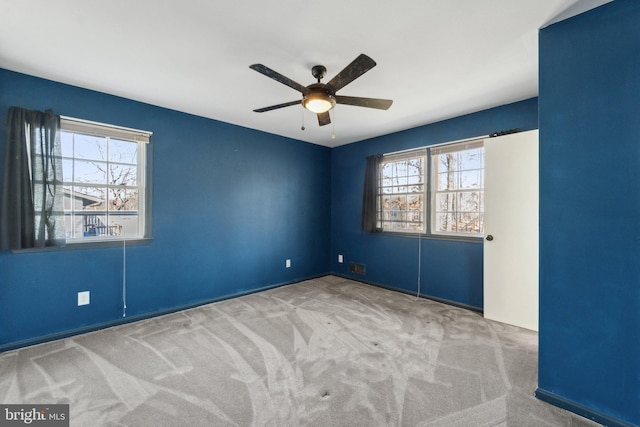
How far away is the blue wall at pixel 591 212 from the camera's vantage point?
154 centimetres

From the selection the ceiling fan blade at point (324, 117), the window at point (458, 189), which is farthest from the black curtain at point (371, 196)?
the ceiling fan blade at point (324, 117)

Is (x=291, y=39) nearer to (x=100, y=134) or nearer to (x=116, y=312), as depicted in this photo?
(x=100, y=134)

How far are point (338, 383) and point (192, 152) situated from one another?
3085 millimetres

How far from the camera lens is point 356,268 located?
4805 millimetres

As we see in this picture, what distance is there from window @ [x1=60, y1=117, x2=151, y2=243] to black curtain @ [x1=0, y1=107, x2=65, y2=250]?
0.58ft

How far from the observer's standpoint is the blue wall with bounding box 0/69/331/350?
2521mm

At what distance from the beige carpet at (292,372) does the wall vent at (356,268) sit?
4.99 ft

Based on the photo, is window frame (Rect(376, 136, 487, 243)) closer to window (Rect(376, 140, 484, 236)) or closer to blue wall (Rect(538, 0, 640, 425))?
window (Rect(376, 140, 484, 236))

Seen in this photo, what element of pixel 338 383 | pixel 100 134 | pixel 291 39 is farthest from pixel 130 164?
pixel 338 383

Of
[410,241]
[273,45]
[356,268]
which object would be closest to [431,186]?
[410,241]

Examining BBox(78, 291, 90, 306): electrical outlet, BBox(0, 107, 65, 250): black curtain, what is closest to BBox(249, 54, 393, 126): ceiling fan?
BBox(0, 107, 65, 250): black curtain

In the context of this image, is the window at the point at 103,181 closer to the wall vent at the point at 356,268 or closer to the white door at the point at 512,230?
the wall vent at the point at 356,268

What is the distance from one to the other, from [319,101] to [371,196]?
257 cm

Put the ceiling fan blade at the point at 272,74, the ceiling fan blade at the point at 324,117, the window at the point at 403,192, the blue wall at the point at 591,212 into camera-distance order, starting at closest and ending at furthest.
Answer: the blue wall at the point at 591,212, the ceiling fan blade at the point at 272,74, the ceiling fan blade at the point at 324,117, the window at the point at 403,192
